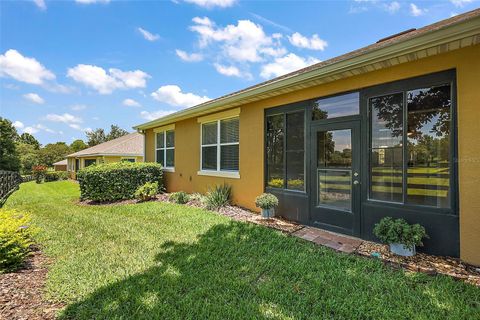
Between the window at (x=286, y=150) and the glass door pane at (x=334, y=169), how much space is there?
0.48m

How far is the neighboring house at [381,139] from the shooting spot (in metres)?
3.36

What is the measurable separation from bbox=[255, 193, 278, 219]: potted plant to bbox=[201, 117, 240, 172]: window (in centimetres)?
193

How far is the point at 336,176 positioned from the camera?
4918 millimetres

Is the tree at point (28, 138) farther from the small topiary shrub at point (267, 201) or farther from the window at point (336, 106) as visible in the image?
the window at point (336, 106)

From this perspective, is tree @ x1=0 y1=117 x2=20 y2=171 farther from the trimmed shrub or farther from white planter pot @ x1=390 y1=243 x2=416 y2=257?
white planter pot @ x1=390 y1=243 x2=416 y2=257

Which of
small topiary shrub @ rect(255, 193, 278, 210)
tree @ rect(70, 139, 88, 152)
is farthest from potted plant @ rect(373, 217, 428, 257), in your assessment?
tree @ rect(70, 139, 88, 152)

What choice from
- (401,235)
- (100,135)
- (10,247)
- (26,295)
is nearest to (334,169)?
(401,235)

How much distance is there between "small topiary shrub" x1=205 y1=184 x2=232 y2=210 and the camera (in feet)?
23.3

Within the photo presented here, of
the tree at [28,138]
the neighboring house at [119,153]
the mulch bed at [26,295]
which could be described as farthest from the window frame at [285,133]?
the tree at [28,138]

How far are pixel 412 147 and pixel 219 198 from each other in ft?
16.6

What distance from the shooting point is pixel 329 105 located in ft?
16.6

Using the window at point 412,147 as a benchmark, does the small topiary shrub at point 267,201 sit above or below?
below

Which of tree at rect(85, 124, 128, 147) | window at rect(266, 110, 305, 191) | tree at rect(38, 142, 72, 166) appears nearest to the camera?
window at rect(266, 110, 305, 191)

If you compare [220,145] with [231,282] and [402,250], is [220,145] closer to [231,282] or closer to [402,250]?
[231,282]
